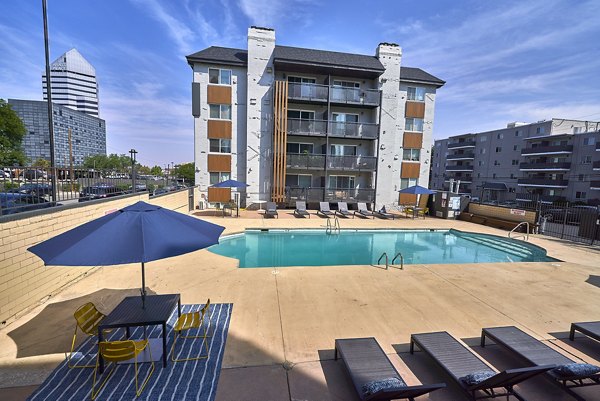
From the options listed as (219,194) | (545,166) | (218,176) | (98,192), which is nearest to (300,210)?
(219,194)

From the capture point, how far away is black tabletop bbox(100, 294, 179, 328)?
3579mm

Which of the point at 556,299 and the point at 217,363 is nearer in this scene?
the point at 217,363

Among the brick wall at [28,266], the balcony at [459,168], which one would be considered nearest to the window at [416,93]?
the brick wall at [28,266]

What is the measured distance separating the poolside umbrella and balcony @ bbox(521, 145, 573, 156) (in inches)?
2141

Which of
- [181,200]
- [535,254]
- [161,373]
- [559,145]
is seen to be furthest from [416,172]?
[559,145]

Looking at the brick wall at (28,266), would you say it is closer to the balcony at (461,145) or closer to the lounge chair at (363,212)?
the lounge chair at (363,212)

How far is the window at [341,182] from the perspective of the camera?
2219 cm

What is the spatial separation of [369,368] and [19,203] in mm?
7282

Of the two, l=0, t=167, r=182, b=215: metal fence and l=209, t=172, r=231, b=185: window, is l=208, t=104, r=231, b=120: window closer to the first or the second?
l=209, t=172, r=231, b=185: window

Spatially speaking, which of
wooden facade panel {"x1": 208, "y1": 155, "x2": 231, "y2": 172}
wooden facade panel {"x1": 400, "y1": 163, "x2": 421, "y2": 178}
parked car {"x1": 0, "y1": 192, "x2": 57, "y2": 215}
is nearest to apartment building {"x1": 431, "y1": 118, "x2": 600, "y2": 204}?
wooden facade panel {"x1": 400, "y1": 163, "x2": 421, "y2": 178}

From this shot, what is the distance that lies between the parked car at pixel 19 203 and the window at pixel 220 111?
1533 centimetres

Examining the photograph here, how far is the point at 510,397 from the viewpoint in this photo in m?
3.31

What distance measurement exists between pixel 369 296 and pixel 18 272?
7220 mm

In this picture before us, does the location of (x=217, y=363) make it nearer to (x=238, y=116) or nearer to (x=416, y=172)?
(x=238, y=116)
